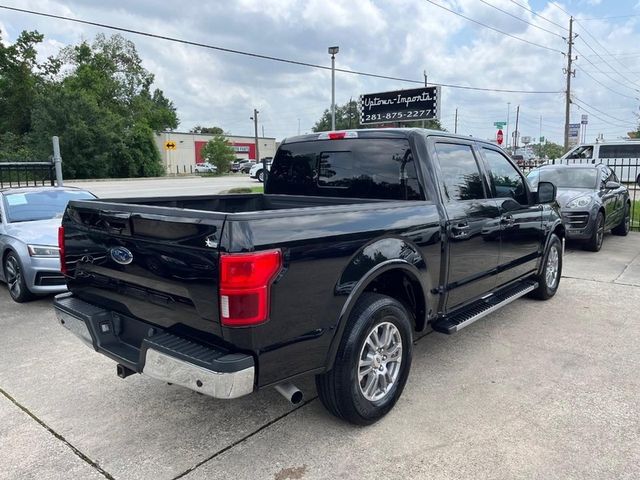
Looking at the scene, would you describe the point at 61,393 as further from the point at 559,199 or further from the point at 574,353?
the point at 559,199

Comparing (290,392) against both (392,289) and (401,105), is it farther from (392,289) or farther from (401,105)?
(401,105)

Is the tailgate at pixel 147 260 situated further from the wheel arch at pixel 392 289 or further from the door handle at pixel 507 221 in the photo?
the door handle at pixel 507 221

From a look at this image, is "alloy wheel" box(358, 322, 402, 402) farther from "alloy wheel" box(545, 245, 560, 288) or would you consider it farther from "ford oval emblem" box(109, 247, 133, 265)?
"alloy wheel" box(545, 245, 560, 288)

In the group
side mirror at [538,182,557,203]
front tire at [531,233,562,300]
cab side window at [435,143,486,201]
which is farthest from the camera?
front tire at [531,233,562,300]

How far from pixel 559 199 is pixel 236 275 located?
27.6 feet

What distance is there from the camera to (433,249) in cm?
367

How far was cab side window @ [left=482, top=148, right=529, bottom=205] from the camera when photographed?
4719mm

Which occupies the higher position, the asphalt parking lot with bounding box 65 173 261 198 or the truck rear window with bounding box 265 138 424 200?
the truck rear window with bounding box 265 138 424 200

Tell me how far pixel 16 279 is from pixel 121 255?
3973 millimetres

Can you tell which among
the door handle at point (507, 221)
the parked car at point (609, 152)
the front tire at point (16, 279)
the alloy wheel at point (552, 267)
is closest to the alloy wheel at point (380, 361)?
the door handle at point (507, 221)

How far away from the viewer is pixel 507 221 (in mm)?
4699

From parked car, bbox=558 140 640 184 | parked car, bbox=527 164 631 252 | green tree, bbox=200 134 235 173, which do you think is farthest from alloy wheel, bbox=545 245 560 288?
green tree, bbox=200 134 235 173

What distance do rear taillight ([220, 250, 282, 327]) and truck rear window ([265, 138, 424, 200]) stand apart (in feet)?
5.78

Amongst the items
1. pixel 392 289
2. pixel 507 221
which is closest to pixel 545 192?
pixel 507 221
